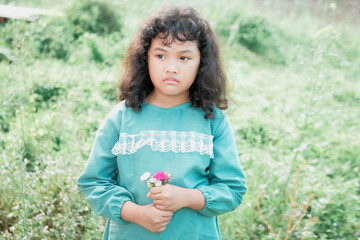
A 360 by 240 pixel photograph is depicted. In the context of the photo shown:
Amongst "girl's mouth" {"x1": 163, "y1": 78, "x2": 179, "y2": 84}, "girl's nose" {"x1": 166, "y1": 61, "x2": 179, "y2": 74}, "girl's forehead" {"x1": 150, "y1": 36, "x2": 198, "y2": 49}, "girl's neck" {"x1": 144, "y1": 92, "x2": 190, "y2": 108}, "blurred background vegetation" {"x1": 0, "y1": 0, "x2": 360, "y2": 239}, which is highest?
"girl's forehead" {"x1": 150, "y1": 36, "x2": 198, "y2": 49}

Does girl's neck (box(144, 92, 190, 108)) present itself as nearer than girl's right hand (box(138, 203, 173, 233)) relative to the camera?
No

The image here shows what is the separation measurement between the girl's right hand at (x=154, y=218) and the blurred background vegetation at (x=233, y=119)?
0.69 metres

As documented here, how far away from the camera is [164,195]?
1427mm

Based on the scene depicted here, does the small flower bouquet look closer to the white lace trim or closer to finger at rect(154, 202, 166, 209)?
finger at rect(154, 202, 166, 209)

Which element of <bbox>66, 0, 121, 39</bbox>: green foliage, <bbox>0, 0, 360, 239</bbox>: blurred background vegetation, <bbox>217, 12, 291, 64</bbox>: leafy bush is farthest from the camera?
<bbox>217, 12, 291, 64</bbox>: leafy bush

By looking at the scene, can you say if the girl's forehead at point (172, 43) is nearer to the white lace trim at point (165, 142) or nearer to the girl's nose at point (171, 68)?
the girl's nose at point (171, 68)

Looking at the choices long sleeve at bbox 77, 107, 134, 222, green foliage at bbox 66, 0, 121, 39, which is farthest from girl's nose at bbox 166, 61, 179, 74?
green foliage at bbox 66, 0, 121, 39

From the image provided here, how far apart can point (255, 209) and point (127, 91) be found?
1422 mm

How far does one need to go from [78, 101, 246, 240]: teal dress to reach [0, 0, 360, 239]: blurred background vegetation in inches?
17.5

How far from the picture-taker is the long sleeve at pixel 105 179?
5.09ft

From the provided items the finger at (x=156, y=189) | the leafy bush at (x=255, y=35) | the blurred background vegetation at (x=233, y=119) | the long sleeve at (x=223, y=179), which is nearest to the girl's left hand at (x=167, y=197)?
the finger at (x=156, y=189)

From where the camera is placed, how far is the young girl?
1.57m

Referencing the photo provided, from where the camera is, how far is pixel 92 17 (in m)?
5.89

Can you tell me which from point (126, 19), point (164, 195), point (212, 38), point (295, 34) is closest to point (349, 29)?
point (295, 34)
